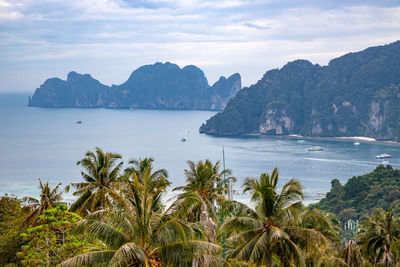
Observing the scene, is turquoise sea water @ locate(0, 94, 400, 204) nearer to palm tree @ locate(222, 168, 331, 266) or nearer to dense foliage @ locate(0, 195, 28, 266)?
dense foliage @ locate(0, 195, 28, 266)

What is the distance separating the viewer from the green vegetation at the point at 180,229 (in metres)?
11.6

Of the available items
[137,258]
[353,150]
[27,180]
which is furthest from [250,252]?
[353,150]

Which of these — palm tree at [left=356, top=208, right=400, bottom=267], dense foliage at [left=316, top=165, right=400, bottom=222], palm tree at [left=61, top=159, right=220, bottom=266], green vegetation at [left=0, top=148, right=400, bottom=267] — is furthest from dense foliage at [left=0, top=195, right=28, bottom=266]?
dense foliage at [left=316, top=165, right=400, bottom=222]

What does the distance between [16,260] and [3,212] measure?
8.29 meters

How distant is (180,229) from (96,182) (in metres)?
11.4

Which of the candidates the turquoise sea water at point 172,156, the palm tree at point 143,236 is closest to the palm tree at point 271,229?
the palm tree at point 143,236

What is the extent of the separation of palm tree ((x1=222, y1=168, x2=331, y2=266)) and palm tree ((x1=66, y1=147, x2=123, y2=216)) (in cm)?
739

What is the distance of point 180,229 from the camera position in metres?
11.4

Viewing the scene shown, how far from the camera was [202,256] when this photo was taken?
1191 centimetres

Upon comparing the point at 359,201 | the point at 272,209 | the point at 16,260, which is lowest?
the point at 359,201

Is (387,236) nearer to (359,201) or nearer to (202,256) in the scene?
(202,256)

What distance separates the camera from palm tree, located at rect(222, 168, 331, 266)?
48.9 ft

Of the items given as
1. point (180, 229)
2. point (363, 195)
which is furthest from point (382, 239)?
point (363, 195)

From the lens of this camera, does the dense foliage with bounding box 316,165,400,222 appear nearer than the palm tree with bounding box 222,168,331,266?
No
